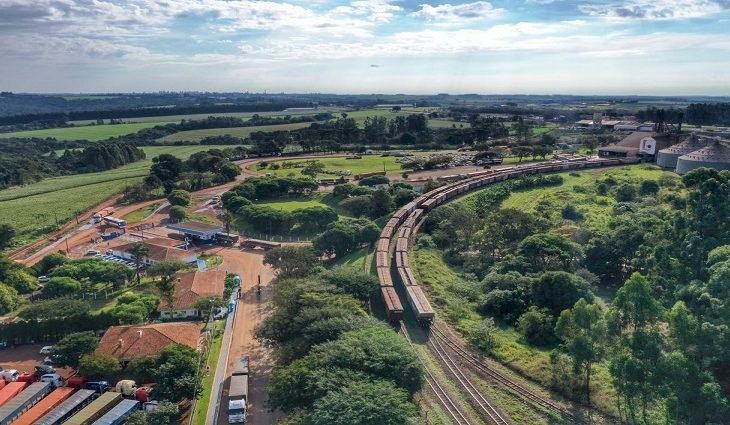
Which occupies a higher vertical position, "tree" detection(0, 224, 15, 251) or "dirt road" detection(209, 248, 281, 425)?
"tree" detection(0, 224, 15, 251)

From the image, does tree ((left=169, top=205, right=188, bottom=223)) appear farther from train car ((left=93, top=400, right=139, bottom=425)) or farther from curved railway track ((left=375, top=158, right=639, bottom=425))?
train car ((left=93, top=400, right=139, bottom=425))

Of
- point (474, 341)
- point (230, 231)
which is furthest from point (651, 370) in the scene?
point (230, 231)

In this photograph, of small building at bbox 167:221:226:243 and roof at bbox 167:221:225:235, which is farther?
roof at bbox 167:221:225:235

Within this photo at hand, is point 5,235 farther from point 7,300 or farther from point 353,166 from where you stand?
point 353,166

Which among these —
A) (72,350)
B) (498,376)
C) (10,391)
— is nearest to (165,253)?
(72,350)

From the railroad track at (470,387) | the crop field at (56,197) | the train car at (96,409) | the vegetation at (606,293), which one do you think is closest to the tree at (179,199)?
the crop field at (56,197)

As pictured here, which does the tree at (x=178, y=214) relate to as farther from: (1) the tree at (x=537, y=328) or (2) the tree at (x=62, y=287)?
(1) the tree at (x=537, y=328)

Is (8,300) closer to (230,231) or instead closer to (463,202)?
(230,231)

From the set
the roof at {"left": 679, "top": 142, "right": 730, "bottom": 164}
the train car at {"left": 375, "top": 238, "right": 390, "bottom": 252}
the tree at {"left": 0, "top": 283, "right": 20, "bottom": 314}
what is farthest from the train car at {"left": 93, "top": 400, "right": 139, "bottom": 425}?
the roof at {"left": 679, "top": 142, "right": 730, "bottom": 164}
